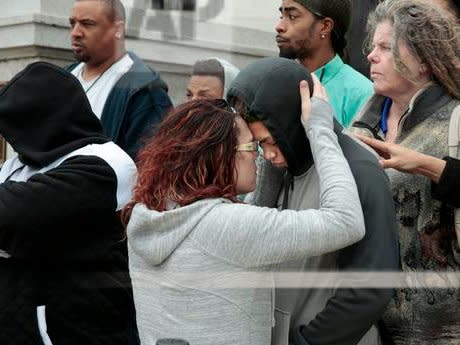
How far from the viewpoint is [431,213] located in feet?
7.07

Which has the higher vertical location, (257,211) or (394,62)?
(394,62)

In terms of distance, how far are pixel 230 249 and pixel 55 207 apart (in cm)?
60

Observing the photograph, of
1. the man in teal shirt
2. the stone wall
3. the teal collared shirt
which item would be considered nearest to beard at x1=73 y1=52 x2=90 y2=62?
the stone wall

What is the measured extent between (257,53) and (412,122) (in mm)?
1242

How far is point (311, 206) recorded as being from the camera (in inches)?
79.6

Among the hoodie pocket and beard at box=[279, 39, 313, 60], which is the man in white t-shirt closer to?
beard at box=[279, 39, 313, 60]

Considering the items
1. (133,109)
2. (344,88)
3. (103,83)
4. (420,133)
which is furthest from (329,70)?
(420,133)

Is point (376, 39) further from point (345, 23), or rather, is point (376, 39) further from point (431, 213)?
point (345, 23)

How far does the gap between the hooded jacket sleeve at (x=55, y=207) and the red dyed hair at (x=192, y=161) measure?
1.02ft

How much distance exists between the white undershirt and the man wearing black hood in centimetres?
91

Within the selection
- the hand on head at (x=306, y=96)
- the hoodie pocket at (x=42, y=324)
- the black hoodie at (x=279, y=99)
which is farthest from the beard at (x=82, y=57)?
the hand on head at (x=306, y=96)

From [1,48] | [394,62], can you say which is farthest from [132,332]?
[1,48]

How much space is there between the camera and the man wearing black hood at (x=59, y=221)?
A: 225 centimetres

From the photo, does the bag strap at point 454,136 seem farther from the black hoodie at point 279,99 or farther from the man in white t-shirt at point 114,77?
the man in white t-shirt at point 114,77
